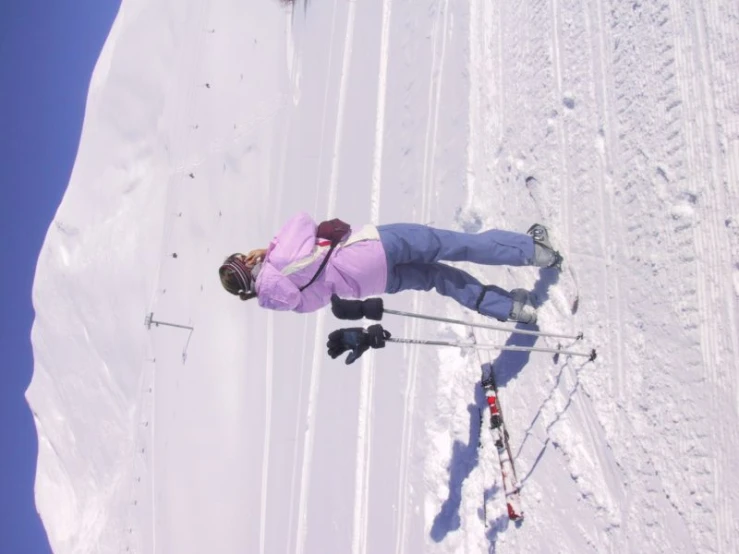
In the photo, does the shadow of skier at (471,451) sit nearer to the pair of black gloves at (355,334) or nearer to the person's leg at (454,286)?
the person's leg at (454,286)

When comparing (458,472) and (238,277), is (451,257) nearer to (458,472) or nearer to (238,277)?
(238,277)

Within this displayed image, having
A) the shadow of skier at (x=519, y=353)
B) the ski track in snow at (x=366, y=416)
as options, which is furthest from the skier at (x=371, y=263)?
the ski track in snow at (x=366, y=416)

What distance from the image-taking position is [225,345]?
19.9ft

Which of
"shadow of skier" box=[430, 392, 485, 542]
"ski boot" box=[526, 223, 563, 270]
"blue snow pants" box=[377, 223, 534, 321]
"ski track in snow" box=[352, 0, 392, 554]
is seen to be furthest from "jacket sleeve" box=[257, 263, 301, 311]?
"ski track in snow" box=[352, 0, 392, 554]

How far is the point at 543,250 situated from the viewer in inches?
121

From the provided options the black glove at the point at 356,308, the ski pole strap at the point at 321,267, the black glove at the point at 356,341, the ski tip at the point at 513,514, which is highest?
the ski pole strap at the point at 321,267

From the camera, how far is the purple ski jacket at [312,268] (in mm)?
2672

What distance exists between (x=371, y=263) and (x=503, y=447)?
1.41m

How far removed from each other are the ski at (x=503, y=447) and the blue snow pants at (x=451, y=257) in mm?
623

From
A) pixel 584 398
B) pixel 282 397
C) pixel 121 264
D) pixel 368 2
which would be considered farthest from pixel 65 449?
pixel 584 398

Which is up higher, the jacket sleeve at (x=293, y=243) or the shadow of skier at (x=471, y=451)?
the jacket sleeve at (x=293, y=243)

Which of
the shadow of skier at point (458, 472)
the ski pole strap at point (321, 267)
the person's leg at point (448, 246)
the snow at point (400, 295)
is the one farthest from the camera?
the shadow of skier at point (458, 472)

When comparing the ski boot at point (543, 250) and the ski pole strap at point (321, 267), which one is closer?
the ski pole strap at point (321, 267)

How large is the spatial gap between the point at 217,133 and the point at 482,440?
4.87m
